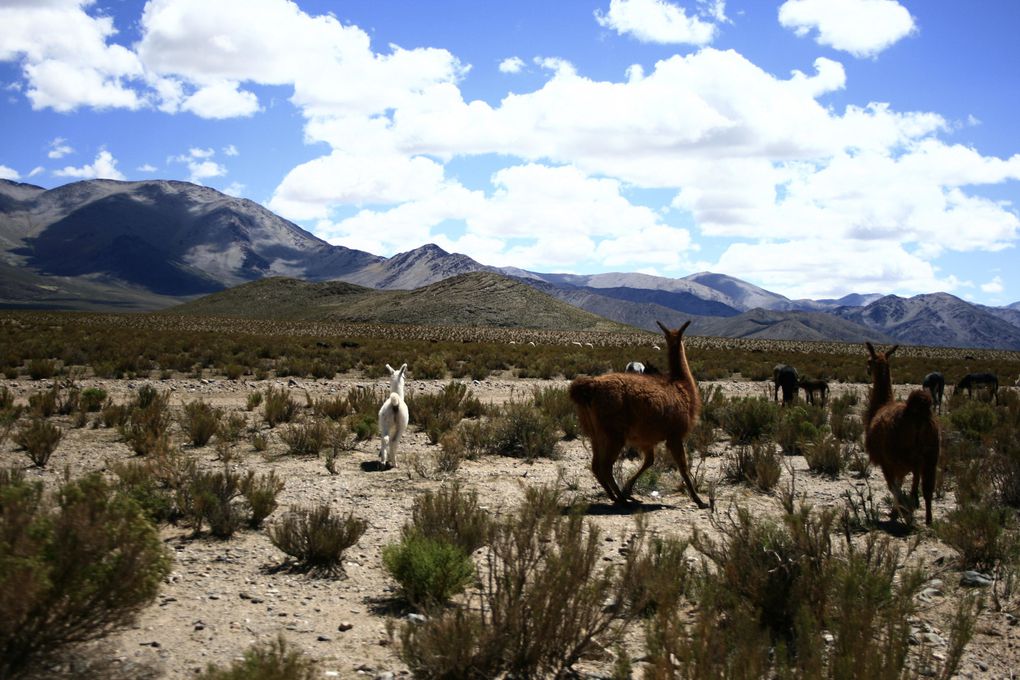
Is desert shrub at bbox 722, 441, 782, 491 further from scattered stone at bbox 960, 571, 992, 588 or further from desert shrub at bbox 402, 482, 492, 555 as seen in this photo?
desert shrub at bbox 402, 482, 492, 555

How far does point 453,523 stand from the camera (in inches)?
250

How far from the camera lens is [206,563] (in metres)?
5.93

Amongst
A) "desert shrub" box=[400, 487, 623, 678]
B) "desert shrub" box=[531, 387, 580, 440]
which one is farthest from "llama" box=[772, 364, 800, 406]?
"desert shrub" box=[400, 487, 623, 678]

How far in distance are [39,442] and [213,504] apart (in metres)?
4.40

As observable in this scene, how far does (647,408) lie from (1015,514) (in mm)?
4062

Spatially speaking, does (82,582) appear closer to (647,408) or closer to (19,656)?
(19,656)

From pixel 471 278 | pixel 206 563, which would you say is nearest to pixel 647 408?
pixel 206 563

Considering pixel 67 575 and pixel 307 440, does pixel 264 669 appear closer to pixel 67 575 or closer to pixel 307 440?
pixel 67 575

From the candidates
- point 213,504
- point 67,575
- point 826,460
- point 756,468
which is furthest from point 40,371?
point 826,460

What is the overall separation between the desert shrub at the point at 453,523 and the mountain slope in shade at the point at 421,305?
314 ft

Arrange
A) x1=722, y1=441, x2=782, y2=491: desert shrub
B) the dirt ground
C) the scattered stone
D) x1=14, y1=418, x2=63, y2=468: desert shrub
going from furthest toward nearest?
1. x1=14, y1=418, x2=63, y2=468: desert shrub
2. x1=722, y1=441, x2=782, y2=491: desert shrub
3. the scattered stone
4. the dirt ground

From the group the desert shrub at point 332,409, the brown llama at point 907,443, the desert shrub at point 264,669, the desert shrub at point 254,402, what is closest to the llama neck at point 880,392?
the brown llama at point 907,443

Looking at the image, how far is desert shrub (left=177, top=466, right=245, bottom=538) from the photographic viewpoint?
21.7 ft

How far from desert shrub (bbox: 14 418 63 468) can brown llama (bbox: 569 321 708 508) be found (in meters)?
6.91
